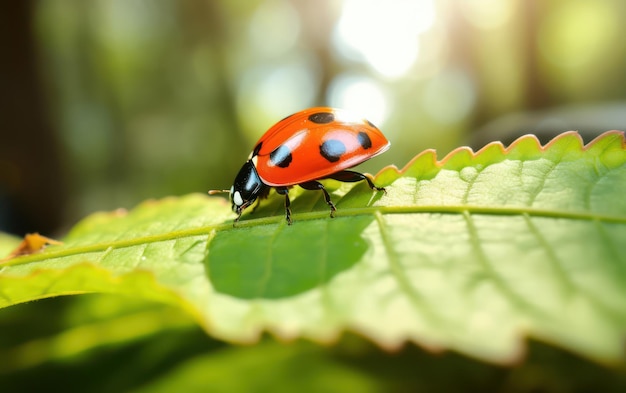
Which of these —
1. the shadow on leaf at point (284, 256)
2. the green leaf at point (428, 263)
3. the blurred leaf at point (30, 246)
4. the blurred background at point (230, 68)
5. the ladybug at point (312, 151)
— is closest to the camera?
the green leaf at point (428, 263)

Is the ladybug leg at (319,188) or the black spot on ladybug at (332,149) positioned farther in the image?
the black spot on ladybug at (332,149)

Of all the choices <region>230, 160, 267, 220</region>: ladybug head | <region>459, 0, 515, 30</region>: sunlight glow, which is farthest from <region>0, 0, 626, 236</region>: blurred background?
<region>230, 160, 267, 220</region>: ladybug head

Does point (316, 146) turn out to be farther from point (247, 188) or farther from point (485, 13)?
point (485, 13)

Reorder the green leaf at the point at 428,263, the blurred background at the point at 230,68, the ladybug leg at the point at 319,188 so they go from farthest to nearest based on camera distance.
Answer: the blurred background at the point at 230,68
the ladybug leg at the point at 319,188
the green leaf at the point at 428,263

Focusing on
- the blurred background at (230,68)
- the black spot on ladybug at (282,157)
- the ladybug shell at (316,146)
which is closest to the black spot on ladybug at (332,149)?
the ladybug shell at (316,146)

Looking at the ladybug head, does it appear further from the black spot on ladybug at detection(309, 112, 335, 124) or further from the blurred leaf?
the blurred leaf

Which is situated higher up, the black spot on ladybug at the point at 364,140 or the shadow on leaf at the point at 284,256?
the black spot on ladybug at the point at 364,140

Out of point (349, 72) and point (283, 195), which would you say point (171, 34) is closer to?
point (349, 72)

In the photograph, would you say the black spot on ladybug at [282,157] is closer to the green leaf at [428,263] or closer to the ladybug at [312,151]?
the ladybug at [312,151]
